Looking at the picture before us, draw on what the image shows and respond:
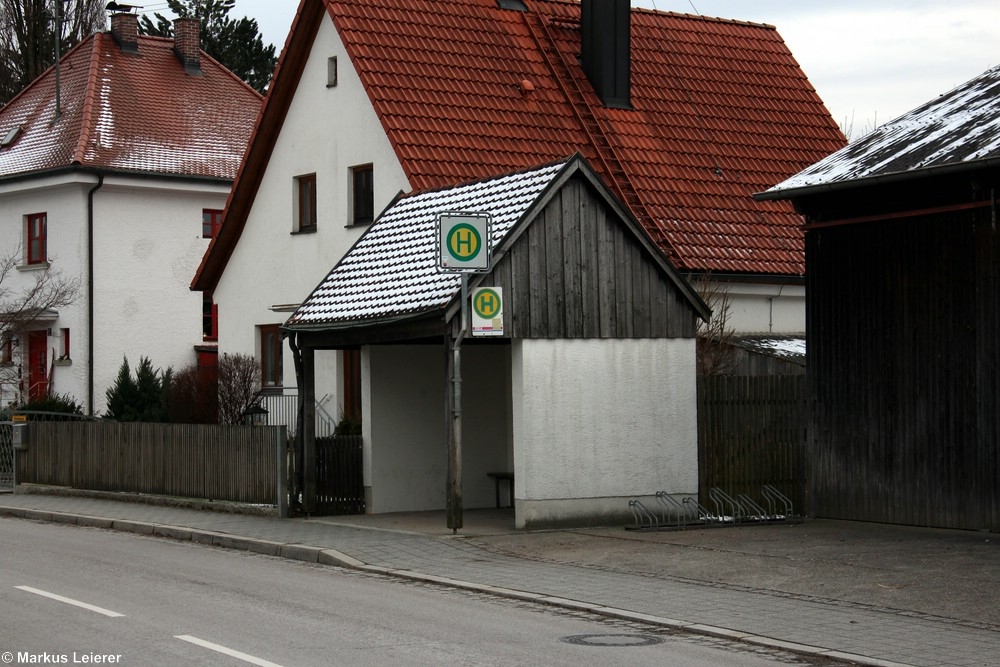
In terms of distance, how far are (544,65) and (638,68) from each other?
2.62 m

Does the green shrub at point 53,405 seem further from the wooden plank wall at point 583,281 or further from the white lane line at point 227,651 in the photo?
the white lane line at point 227,651

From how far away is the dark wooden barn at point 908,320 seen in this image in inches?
651

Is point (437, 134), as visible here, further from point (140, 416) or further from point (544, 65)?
point (140, 416)

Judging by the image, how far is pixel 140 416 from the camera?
34.5 metres

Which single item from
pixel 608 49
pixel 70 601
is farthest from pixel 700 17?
pixel 70 601

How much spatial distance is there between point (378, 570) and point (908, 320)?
277 inches

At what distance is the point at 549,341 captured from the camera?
17922 millimetres

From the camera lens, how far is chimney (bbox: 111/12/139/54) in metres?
43.8

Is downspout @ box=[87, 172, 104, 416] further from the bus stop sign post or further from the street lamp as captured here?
the bus stop sign post

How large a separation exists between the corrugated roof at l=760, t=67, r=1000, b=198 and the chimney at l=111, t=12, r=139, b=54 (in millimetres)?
29558

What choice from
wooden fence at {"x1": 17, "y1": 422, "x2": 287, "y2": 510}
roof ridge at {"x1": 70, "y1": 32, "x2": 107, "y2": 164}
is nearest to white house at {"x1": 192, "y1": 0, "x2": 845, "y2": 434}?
wooden fence at {"x1": 17, "y1": 422, "x2": 287, "y2": 510}

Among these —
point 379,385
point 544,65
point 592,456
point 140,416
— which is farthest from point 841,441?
point 140,416

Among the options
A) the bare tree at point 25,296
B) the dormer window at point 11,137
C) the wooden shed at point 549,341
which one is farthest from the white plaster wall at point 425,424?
the dormer window at point 11,137

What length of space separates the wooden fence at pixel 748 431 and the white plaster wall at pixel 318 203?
8657mm
